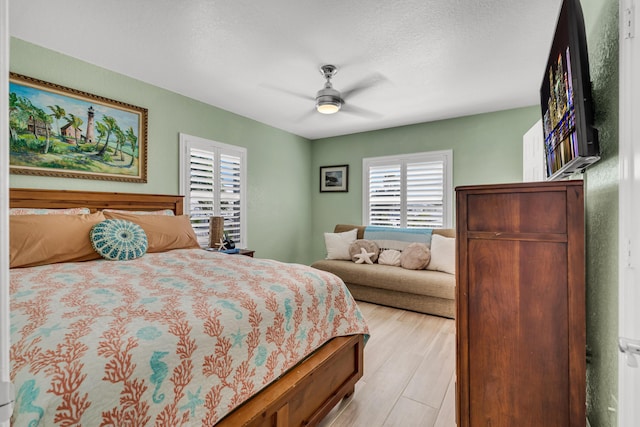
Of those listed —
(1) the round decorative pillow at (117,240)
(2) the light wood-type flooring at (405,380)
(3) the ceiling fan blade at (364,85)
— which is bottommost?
(2) the light wood-type flooring at (405,380)

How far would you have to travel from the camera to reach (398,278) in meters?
3.53

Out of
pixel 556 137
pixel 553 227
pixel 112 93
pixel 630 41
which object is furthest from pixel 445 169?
pixel 112 93

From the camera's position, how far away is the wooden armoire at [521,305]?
1195mm

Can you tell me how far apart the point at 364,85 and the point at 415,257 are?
2.11m

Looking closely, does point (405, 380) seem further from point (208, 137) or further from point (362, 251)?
point (208, 137)

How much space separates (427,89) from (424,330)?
99.4 inches

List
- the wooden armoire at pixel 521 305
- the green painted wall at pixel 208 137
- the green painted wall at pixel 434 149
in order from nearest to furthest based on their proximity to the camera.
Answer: the wooden armoire at pixel 521 305
the green painted wall at pixel 208 137
the green painted wall at pixel 434 149

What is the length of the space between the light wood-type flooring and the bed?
159 millimetres

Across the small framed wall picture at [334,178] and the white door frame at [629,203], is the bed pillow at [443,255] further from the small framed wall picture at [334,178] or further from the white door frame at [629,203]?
the white door frame at [629,203]

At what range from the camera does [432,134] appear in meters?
4.40

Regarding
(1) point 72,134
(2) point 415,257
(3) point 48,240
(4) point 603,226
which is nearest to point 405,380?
(4) point 603,226

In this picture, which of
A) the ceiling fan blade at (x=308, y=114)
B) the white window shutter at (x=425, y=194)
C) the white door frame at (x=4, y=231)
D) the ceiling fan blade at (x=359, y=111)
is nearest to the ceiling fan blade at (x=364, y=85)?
the ceiling fan blade at (x=359, y=111)

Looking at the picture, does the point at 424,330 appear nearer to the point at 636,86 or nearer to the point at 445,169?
the point at 445,169

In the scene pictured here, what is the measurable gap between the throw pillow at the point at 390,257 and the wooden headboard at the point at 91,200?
8.43ft
